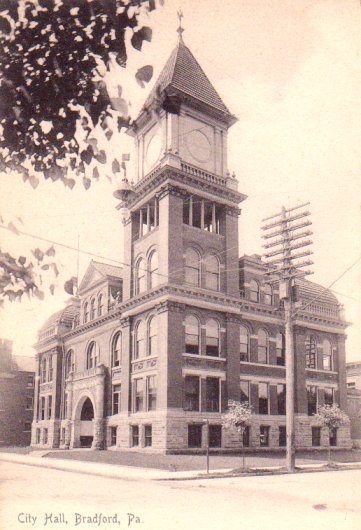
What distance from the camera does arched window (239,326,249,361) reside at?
119 feet

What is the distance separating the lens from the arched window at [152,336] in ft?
109

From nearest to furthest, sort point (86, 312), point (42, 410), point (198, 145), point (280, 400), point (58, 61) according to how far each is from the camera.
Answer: point (58, 61), point (198, 145), point (280, 400), point (86, 312), point (42, 410)

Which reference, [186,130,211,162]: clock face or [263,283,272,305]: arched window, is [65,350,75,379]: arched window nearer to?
[263,283,272,305]: arched window

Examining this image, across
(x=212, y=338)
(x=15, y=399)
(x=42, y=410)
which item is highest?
(x=212, y=338)

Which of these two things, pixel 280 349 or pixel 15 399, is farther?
pixel 15 399

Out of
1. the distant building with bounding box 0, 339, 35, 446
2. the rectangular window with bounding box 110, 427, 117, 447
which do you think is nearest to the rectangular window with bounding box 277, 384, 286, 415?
the rectangular window with bounding box 110, 427, 117, 447

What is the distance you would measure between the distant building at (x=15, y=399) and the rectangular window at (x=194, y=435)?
30.7 metres

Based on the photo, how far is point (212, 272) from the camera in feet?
115

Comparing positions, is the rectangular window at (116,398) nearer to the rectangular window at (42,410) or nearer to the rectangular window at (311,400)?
the rectangular window at (311,400)

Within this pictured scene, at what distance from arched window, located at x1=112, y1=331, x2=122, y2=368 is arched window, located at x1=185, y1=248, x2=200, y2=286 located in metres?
7.37

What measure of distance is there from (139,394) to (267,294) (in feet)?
36.1

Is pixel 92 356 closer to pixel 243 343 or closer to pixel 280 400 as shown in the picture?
pixel 243 343

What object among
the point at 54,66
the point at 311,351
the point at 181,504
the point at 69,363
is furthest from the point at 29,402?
the point at 54,66

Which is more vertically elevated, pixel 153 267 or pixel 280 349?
pixel 153 267
